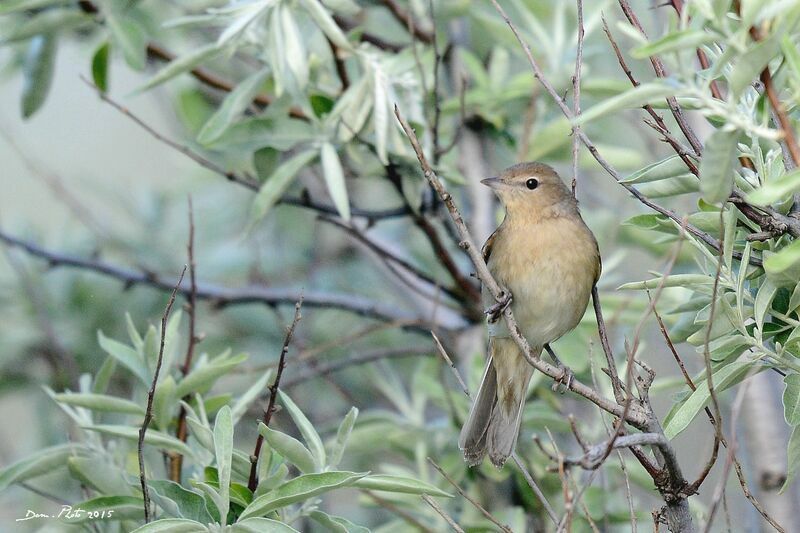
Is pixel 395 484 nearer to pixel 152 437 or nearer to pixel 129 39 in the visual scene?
pixel 152 437

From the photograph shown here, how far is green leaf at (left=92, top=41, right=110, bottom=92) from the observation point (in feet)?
12.7

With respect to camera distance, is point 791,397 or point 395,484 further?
point 395,484

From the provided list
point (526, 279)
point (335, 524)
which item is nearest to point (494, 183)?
point (526, 279)

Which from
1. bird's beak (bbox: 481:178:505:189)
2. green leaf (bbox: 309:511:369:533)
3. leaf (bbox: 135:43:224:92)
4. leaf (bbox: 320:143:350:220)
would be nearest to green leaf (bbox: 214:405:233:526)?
green leaf (bbox: 309:511:369:533)

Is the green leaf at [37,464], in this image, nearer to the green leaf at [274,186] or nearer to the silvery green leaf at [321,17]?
the green leaf at [274,186]

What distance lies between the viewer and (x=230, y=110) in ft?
11.6

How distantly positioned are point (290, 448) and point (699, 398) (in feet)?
Answer: 3.23

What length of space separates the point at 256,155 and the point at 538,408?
1.45 meters

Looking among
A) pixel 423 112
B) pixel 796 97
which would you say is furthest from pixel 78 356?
pixel 796 97

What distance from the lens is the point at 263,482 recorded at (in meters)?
2.55

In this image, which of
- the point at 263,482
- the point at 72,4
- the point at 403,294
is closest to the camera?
the point at 263,482

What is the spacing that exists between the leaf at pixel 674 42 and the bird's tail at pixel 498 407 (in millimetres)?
1817

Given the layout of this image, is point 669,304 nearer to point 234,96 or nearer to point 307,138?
point 307,138

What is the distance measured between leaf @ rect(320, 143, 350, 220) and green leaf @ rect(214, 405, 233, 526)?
1.15 meters
